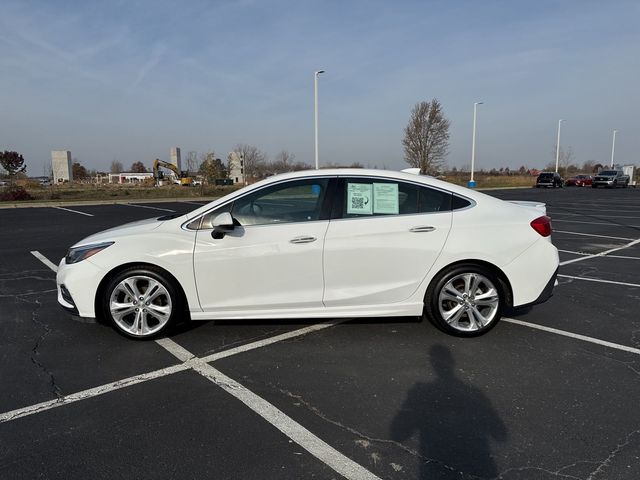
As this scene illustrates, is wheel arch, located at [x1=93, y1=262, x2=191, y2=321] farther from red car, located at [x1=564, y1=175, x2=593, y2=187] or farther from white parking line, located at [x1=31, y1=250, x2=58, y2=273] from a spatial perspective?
red car, located at [x1=564, y1=175, x2=593, y2=187]

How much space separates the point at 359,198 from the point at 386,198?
0.26 meters

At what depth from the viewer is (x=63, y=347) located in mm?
4188

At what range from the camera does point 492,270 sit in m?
4.33

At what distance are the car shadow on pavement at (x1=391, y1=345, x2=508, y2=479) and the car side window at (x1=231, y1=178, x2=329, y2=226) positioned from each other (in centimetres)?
184

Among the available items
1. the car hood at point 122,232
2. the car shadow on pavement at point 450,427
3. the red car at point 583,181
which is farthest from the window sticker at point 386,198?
the red car at point 583,181

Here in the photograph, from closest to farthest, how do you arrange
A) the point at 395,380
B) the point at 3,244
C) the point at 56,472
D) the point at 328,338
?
the point at 56,472
the point at 395,380
the point at 328,338
the point at 3,244

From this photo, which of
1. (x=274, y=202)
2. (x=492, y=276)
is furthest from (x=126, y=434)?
(x=492, y=276)

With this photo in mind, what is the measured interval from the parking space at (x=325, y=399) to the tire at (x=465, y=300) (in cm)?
16

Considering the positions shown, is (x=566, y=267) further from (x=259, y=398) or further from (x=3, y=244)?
(x=3, y=244)

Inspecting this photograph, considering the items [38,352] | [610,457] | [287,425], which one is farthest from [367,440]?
[38,352]

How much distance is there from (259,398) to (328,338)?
1.25 meters

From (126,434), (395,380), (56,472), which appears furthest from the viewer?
(395,380)

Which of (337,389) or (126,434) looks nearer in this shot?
(126,434)

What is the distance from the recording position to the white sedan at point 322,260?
412cm
